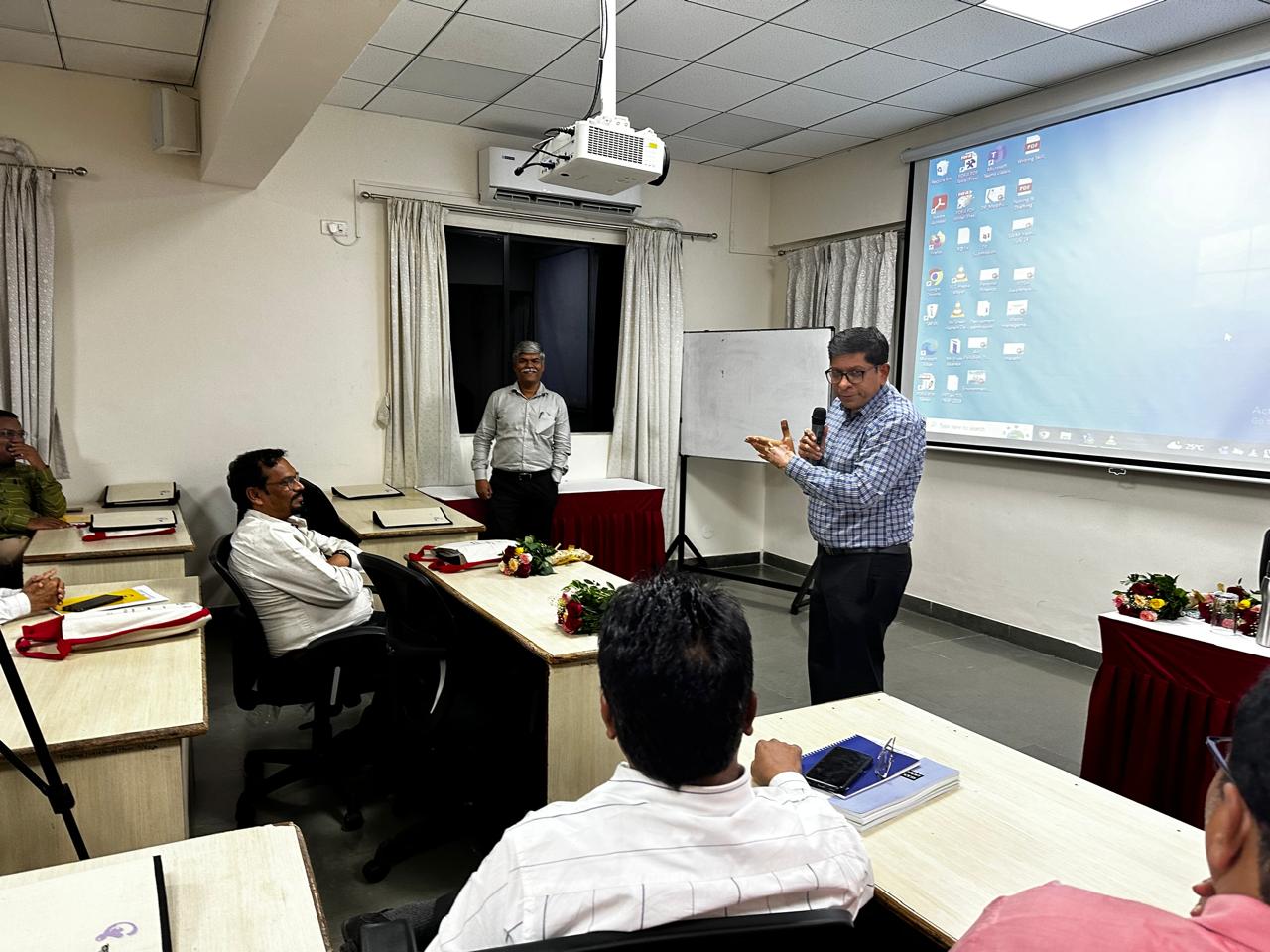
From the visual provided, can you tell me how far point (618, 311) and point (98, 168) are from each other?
125 inches

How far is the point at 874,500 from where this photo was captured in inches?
105

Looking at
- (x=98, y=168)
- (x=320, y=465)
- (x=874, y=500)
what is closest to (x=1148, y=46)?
(x=874, y=500)

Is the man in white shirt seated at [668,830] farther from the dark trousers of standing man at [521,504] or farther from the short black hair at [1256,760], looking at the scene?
the dark trousers of standing man at [521,504]

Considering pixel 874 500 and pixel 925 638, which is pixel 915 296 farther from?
pixel 874 500

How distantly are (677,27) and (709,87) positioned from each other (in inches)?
32.1

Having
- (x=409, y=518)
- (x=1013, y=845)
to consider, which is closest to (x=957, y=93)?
(x=409, y=518)

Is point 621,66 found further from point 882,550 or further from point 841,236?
point 882,550

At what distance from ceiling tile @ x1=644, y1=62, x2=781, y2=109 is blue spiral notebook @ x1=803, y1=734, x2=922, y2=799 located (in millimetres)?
3529

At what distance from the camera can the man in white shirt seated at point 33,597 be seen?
6.91 ft

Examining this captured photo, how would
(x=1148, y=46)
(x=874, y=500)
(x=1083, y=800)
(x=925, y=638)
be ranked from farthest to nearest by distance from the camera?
(x=925, y=638), (x=1148, y=46), (x=874, y=500), (x=1083, y=800)

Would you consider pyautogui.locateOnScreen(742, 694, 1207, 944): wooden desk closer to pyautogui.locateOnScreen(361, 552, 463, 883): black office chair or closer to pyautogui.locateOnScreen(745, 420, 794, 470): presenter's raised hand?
pyautogui.locateOnScreen(361, 552, 463, 883): black office chair

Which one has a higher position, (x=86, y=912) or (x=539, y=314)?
(x=539, y=314)

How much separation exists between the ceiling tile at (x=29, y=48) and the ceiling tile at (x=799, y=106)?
11.4 feet

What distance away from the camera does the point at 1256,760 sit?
711 mm
